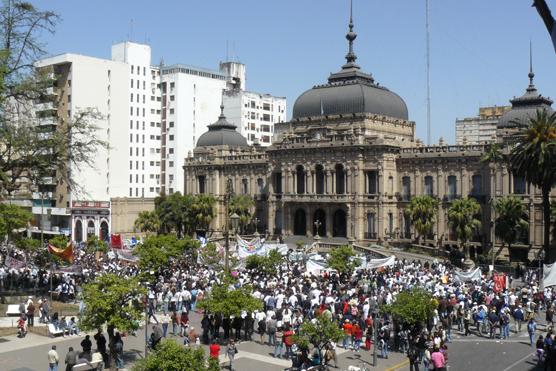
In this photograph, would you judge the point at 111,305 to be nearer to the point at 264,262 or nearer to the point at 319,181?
the point at 264,262

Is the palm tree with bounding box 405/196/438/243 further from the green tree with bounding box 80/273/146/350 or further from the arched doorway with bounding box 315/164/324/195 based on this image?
the green tree with bounding box 80/273/146/350

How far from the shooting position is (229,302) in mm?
30453

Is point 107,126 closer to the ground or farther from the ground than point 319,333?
farther from the ground

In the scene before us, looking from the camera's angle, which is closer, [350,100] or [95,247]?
Answer: [95,247]

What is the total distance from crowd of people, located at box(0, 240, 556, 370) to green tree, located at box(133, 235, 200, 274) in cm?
128

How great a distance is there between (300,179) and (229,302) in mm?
54075

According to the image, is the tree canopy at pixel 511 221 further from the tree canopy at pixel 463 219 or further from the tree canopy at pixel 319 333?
the tree canopy at pixel 319 333

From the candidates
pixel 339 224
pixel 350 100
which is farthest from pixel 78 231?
pixel 350 100

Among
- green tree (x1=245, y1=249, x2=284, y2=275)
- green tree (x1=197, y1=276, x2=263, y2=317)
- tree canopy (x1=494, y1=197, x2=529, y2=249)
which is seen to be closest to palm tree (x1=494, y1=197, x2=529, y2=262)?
tree canopy (x1=494, y1=197, x2=529, y2=249)

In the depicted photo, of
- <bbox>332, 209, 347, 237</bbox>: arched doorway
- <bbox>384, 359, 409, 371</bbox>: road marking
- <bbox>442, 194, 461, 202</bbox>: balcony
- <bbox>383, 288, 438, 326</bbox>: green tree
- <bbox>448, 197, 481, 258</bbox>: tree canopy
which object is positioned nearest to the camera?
<bbox>384, 359, 409, 371</bbox>: road marking

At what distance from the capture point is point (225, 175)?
96125 millimetres

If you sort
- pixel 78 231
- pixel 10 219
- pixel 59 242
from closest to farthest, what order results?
pixel 10 219 < pixel 59 242 < pixel 78 231

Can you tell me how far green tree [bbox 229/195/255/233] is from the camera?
8456 cm

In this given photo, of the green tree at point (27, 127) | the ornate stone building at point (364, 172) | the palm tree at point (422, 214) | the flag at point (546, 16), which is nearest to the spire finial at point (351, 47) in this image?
the ornate stone building at point (364, 172)
